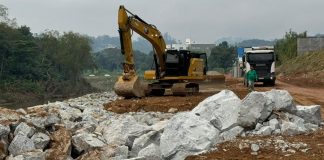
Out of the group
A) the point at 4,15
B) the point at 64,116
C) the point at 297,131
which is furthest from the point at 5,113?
the point at 4,15

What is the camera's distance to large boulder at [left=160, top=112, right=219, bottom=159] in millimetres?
10562

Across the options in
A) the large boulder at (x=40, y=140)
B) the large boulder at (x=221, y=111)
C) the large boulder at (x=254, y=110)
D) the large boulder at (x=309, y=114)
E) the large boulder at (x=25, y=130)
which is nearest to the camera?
the large boulder at (x=254, y=110)

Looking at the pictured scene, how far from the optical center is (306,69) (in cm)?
5581

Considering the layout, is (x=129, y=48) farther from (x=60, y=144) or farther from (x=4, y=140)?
(x=4, y=140)

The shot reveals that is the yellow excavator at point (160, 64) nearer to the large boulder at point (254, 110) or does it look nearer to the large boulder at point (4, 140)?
the large boulder at point (4, 140)

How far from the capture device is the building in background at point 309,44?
224 ft

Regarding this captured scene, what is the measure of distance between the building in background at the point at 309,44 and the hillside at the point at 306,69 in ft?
16.4

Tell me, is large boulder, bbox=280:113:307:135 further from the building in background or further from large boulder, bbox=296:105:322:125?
the building in background

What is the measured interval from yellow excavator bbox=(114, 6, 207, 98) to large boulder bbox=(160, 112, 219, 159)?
1256cm

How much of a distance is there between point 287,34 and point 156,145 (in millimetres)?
78935

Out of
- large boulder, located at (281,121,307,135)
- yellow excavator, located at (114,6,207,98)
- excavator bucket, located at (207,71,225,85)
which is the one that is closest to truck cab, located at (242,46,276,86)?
excavator bucket, located at (207,71,225,85)

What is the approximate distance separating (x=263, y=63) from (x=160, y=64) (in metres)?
12.7

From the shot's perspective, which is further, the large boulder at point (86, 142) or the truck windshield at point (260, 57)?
the truck windshield at point (260, 57)

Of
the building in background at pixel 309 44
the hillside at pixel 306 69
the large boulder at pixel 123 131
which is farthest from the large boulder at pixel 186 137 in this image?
the building in background at pixel 309 44
